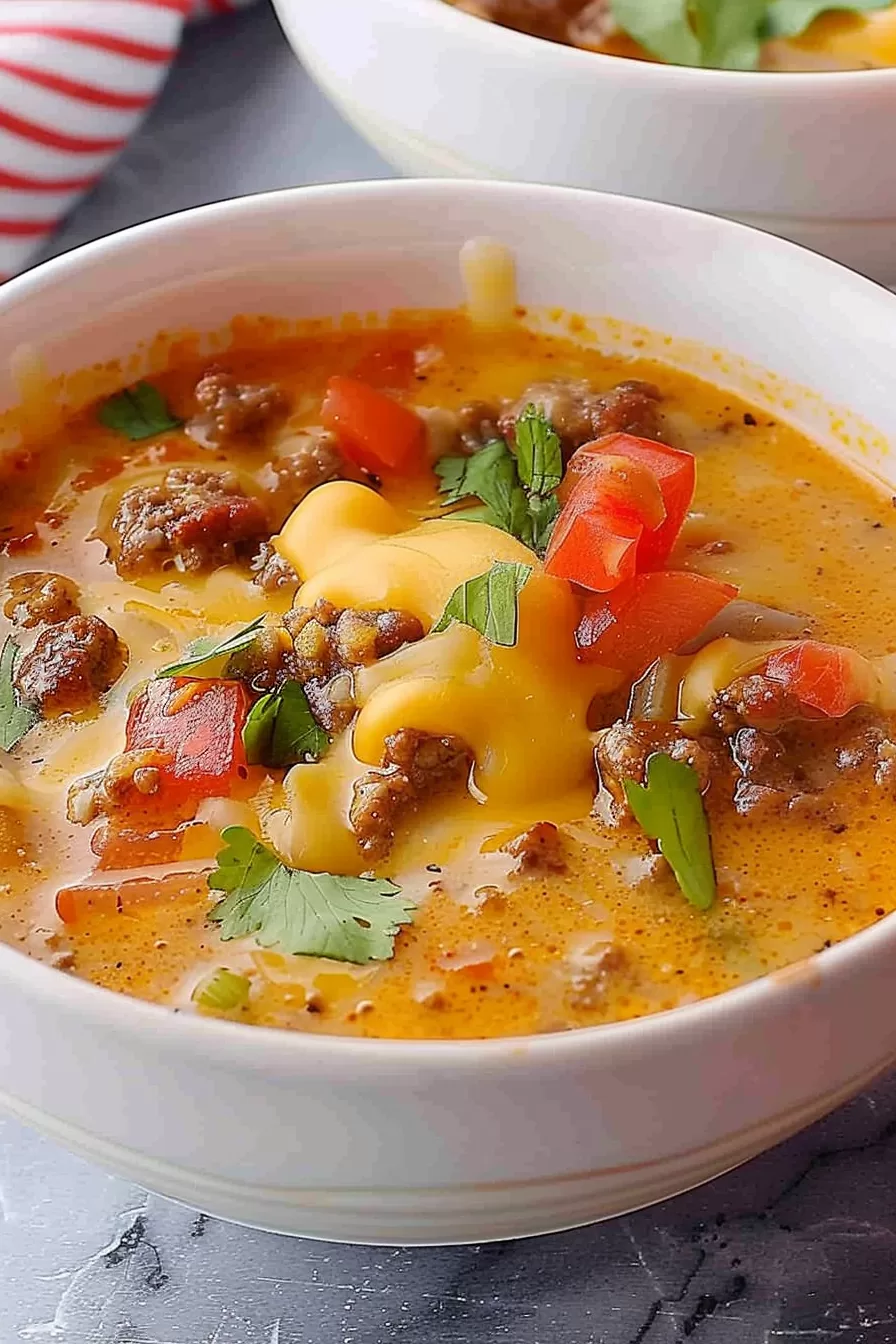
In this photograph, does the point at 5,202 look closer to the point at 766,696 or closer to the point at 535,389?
the point at 535,389

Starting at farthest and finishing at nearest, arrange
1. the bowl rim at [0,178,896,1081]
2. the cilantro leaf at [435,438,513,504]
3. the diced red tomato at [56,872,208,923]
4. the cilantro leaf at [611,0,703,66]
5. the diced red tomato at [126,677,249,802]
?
1. the cilantro leaf at [611,0,703,66]
2. the cilantro leaf at [435,438,513,504]
3. the diced red tomato at [126,677,249,802]
4. the diced red tomato at [56,872,208,923]
5. the bowl rim at [0,178,896,1081]

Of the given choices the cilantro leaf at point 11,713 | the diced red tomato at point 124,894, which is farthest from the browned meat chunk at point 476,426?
the diced red tomato at point 124,894

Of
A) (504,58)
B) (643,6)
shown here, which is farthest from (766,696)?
(643,6)

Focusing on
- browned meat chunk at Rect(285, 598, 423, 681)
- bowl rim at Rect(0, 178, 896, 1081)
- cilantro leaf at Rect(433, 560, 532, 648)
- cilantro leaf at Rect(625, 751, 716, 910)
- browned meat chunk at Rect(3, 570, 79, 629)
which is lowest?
cilantro leaf at Rect(625, 751, 716, 910)

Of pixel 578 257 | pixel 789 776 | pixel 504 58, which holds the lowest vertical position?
pixel 789 776

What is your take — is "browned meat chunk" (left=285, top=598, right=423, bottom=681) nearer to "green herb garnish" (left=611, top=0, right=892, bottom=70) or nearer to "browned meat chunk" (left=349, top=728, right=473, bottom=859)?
"browned meat chunk" (left=349, top=728, right=473, bottom=859)

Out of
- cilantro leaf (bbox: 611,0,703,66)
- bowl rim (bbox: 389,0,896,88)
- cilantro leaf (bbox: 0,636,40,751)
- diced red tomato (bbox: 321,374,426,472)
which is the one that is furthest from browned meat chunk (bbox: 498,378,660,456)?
cilantro leaf (bbox: 611,0,703,66)

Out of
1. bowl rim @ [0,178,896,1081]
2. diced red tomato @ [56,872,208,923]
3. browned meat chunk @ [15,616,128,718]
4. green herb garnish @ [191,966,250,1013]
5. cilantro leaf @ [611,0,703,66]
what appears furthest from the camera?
cilantro leaf @ [611,0,703,66]
